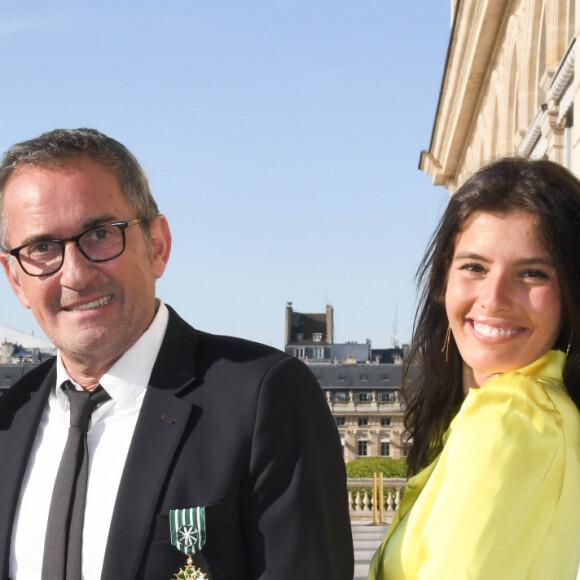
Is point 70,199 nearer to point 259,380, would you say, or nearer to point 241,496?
point 259,380

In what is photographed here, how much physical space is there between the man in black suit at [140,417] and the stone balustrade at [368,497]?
17.6 m

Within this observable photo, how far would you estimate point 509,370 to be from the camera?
8.13ft

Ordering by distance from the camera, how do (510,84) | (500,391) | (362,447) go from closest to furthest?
(500,391)
(510,84)
(362,447)

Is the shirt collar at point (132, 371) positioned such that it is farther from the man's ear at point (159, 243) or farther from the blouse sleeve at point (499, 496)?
the blouse sleeve at point (499, 496)

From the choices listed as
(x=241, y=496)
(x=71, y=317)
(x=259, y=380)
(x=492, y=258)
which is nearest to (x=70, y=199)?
(x=71, y=317)

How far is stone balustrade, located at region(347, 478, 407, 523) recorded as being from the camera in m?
25.1

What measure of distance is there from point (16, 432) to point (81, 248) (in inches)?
20.0

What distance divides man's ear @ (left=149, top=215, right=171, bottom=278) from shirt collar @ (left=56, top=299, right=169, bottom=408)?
0.13 m

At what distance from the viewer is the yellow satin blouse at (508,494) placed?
2.10 metres

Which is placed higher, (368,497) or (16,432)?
(16,432)

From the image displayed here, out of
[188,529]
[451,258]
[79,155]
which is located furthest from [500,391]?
[79,155]

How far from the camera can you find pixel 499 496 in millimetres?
2094

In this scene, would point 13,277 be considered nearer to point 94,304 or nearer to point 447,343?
point 94,304

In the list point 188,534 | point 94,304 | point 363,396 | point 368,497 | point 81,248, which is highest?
point 363,396
